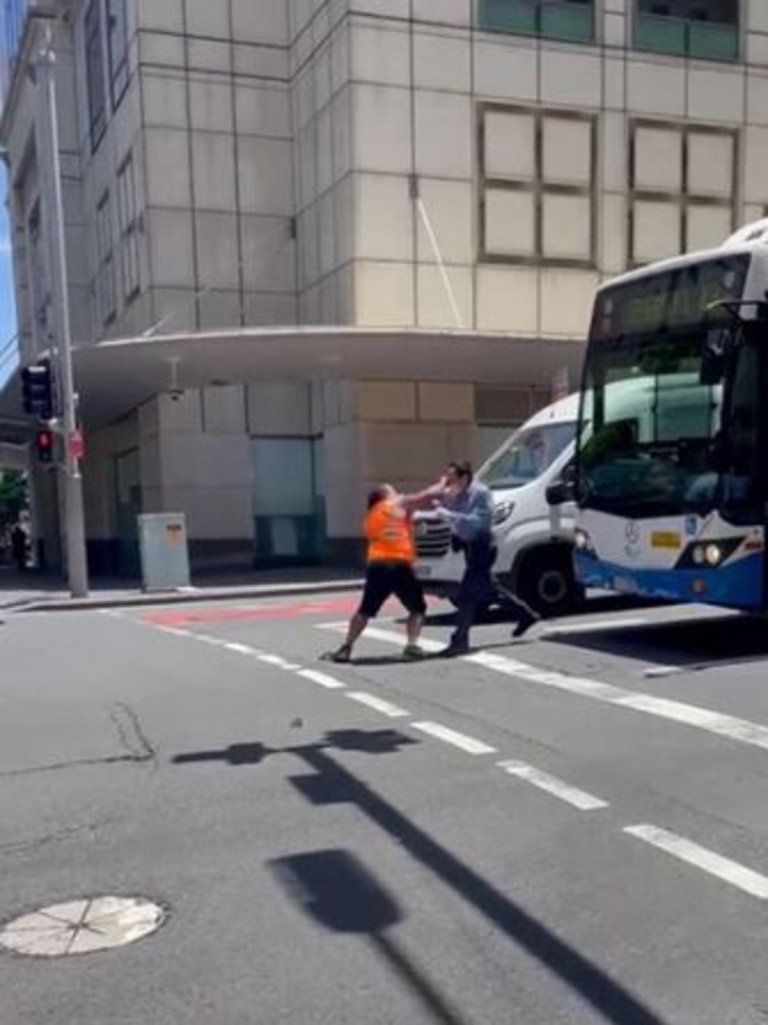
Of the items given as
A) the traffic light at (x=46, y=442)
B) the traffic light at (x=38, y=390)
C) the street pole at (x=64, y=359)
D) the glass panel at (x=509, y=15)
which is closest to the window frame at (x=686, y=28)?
the glass panel at (x=509, y=15)

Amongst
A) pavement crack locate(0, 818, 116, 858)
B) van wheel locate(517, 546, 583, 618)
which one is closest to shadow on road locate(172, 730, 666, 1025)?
pavement crack locate(0, 818, 116, 858)

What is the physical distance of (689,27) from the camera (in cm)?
2612

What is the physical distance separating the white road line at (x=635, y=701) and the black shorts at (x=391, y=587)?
70 centimetres

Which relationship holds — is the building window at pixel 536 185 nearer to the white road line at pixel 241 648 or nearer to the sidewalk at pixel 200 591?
the sidewalk at pixel 200 591

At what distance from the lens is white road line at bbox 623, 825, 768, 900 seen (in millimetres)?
4562

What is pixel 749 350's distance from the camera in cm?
930

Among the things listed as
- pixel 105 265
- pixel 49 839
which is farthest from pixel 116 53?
pixel 49 839

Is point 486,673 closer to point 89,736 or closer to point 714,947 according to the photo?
point 89,736

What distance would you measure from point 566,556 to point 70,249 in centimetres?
2666

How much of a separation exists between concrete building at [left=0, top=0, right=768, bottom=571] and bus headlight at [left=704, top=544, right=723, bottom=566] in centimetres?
1251

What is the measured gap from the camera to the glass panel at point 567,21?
2477 cm

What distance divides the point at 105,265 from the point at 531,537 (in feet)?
75.3

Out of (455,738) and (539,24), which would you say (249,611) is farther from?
(539,24)

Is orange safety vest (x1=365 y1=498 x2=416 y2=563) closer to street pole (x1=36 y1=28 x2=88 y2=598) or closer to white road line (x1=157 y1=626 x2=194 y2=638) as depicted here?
white road line (x1=157 y1=626 x2=194 y2=638)
